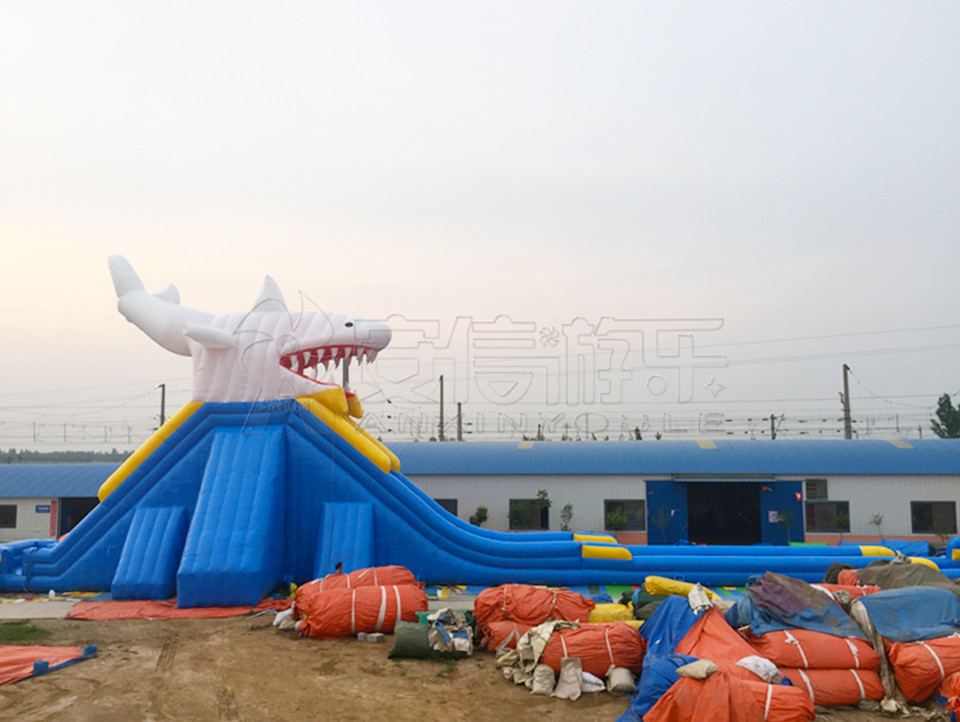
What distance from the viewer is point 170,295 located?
13.5 m

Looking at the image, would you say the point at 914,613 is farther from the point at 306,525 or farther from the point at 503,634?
the point at 306,525

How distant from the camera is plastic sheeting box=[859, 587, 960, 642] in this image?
7.80 metres

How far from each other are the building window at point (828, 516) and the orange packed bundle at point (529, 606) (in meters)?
13.9

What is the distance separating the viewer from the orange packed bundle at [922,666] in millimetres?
7293

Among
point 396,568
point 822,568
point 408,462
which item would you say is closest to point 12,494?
point 408,462

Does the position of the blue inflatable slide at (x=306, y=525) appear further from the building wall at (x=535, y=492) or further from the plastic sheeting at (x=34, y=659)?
the building wall at (x=535, y=492)

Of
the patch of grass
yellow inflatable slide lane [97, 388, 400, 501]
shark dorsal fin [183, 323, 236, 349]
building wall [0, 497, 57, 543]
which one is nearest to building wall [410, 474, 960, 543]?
yellow inflatable slide lane [97, 388, 400, 501]

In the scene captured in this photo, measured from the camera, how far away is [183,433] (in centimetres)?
1261

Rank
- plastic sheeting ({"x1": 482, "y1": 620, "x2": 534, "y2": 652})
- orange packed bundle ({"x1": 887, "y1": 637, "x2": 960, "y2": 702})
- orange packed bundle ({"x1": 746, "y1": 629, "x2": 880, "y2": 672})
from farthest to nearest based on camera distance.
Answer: plastic sheeting ({"x1": 482, "y1": 620, "x2": 534, "y2": 652}) < orange packed bundle ({"x1": 746, "y1": 629, "x2": 880, "y2": 672}) < orange packed bundle ({"x1": 887, "y1": 637, "x2": 960, "y2": 702})

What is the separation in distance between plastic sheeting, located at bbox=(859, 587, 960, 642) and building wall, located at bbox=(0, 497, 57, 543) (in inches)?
863

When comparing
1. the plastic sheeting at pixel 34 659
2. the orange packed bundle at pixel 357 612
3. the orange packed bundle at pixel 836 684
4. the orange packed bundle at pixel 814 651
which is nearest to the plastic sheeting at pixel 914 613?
the orange packed bundle at pixel 814 651

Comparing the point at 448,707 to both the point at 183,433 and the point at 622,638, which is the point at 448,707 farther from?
the point at 183,433

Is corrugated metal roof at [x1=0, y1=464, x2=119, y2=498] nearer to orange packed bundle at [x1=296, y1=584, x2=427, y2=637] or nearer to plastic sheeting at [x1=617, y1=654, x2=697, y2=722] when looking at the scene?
orange packed bundle at [x1=296, y1=584, x2=427, y2=637]

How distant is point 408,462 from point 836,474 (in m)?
11.8
